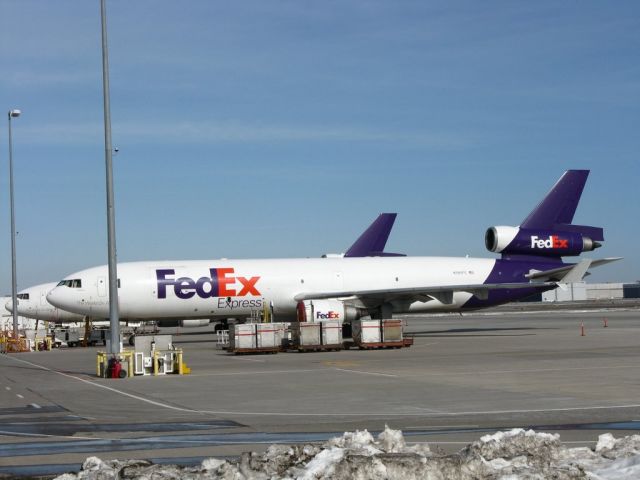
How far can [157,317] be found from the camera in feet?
154

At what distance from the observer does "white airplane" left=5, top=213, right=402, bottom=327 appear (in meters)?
52.3

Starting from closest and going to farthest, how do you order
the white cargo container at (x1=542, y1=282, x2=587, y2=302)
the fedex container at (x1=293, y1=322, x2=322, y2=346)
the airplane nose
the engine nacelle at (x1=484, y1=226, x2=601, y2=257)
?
the fedex container at (x1=293, y1=322, x2=322, y2=346) < the airplane nose < the engine nacelle at (x1=484, y1=226, x2=601, y2=257) < the white cargo container at (x1=542, y1=282, x2=587, y2=302)

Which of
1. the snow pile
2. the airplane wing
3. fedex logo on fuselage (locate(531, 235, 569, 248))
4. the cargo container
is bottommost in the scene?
the snow pile

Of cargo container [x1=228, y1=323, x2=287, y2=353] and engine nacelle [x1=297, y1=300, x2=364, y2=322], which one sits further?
engine nacelle [x1=297, y1=300, x2=364, y2=322]

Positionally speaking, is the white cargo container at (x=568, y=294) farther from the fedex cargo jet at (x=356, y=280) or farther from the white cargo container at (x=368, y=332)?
the white cargo container at (x=368, y=332)

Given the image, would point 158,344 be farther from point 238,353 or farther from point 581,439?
point 581,439

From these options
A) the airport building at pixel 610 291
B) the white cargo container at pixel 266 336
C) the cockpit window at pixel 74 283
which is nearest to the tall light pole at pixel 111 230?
the white cargo container at pixel 266 336

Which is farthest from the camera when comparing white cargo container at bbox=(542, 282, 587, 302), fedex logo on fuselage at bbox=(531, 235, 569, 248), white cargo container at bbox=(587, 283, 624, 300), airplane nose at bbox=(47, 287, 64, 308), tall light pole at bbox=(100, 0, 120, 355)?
white cargo container at bbox=(587, 283, 624, 300)

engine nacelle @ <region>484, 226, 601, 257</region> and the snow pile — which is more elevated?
engine nacelle @ <region>484, 226, 601, 257</region>

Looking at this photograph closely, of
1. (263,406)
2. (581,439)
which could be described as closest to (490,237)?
(263,406)

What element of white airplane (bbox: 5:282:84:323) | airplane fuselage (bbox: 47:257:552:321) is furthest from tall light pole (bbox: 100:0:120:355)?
white airplane (bbox: 5:282:84:323)

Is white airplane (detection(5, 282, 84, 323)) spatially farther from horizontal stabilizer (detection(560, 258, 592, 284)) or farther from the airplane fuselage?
horizontal stabilizer (detection(560, 258, 592, 284))

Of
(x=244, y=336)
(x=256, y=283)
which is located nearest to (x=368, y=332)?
(x=244, y=336)

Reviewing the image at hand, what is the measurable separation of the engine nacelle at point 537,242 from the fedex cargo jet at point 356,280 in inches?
2.3
